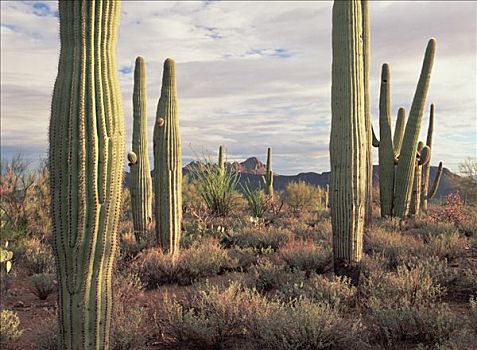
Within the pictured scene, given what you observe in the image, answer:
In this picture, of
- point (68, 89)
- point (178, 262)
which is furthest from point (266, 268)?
point (68, 89)

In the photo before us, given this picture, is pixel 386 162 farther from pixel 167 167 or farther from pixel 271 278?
pixel 271 278

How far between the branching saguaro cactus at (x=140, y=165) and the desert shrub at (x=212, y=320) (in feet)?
17.2

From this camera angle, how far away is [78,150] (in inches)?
163

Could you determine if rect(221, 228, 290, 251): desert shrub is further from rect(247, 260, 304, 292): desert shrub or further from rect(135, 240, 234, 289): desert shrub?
rect(247, 260, 304, 292): desert shrub

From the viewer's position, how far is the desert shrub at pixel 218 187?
15359 mm

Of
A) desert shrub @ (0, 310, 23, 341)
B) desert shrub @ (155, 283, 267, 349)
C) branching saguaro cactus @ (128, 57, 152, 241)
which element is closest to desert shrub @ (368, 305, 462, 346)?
desert shrub @ (155, 283, 267, 349)

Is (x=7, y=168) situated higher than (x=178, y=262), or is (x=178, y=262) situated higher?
(x=7, y=168)

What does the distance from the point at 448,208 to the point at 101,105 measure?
438 inches

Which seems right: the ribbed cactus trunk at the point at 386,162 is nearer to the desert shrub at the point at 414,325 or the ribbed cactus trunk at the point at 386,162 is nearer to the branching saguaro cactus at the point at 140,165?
the branching saguaro cactus at the point at 140,165

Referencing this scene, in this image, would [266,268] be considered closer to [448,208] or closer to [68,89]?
[68,89]

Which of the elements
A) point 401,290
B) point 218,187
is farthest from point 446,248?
→ point 218,187

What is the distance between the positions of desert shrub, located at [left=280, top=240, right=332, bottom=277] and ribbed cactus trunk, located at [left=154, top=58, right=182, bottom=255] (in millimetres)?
1935

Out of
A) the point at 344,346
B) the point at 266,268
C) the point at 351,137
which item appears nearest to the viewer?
the point at 344,346

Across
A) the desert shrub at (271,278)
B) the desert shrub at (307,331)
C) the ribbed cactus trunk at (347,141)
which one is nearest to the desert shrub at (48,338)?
the desert shrub at (307,331)
